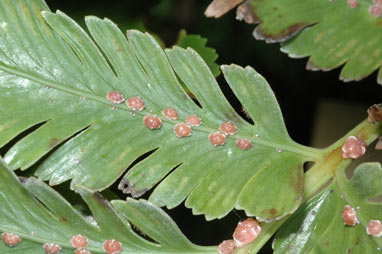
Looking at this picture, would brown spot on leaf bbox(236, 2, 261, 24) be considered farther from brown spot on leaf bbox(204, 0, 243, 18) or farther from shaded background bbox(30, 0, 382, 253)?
shaded background bbox(30, 0, 382, 253)

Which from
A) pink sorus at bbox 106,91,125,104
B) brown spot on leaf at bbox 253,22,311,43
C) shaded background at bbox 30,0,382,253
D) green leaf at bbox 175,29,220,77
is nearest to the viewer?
pink sorus at bbox 106,91,125,104

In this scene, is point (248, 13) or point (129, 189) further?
point (248, 13)

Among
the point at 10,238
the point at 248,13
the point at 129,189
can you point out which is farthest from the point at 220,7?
the point at 10,238

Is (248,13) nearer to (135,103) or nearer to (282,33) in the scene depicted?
(282,33)

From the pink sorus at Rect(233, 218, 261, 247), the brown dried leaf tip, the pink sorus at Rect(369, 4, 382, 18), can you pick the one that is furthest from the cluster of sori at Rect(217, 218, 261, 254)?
the pink sorus at Rect(369, 4, 382, 18)

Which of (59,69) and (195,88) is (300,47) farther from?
(59,69)
